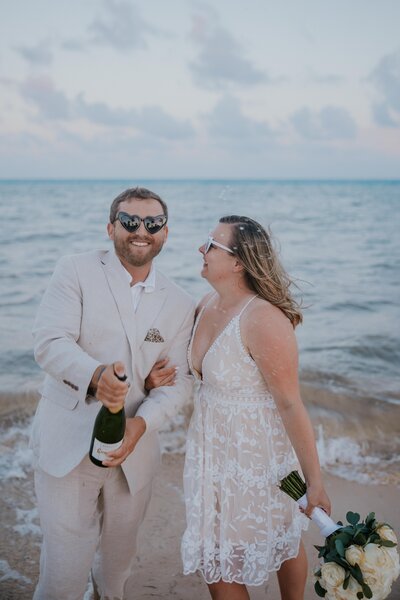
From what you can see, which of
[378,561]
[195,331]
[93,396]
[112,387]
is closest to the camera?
[378,561]

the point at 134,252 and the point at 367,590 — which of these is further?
the point at 134,252

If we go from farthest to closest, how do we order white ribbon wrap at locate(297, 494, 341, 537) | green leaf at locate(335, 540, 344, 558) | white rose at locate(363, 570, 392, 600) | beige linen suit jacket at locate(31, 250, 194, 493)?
beige linen suit jacket at locate(31, 250, 194, 493), white ribbon wrap at locate(297, 494, 341, 537), green leaf at locate(335, 540, 344, 558), white rose at locate(363, 570, 392, 600)

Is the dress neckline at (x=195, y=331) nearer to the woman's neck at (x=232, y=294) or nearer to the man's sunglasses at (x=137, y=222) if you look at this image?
the woman's neck at (x=232, y=294)

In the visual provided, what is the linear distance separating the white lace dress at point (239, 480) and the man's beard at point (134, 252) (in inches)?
28.3

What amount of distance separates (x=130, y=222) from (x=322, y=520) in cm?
214

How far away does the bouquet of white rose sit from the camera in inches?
113

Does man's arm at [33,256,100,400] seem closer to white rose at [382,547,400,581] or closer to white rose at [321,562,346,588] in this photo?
white rose at [321,562,346,588]

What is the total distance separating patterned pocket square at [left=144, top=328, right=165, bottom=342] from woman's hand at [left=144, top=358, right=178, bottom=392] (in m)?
0.17

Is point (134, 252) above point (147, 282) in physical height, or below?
above

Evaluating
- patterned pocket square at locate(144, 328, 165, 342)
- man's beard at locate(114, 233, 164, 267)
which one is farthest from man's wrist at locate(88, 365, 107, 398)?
man's beard at locate(114, 233, 164, 267)

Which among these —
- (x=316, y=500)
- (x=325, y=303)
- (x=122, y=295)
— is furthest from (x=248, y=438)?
(x=325, y=303)

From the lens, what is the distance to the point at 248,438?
3.61 metres

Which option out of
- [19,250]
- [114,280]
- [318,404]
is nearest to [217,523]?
[114,280]

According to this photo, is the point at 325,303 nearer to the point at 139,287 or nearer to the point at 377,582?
the point at 139,287
